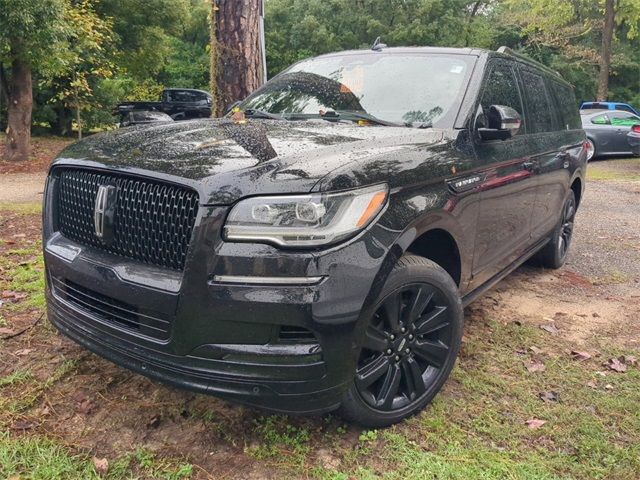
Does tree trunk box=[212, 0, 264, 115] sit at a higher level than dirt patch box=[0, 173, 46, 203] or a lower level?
higher

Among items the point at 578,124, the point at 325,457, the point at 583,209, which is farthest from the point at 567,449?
the point at 583,209

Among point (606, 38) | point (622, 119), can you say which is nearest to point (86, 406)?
point (622, 119)

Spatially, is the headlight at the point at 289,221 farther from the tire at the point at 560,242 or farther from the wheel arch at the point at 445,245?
the tire at the point at 560,242

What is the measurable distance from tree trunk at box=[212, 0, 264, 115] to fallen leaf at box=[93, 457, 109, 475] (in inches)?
180

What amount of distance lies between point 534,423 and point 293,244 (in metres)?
1.63

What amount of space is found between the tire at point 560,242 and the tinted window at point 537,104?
1.03 metres

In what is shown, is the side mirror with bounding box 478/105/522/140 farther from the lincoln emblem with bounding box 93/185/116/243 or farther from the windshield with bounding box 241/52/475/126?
the lincoln emblem with bounding box 93/185/116/243

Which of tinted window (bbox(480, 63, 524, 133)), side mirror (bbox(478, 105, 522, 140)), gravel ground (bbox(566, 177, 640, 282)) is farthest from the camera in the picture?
gravel ground (bbox(566, 177, 640, 282))

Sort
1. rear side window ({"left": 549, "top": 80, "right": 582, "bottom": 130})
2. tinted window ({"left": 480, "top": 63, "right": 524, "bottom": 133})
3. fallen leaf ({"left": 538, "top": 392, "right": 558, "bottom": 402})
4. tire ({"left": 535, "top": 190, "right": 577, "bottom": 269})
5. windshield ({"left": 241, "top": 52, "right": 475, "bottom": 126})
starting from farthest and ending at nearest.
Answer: tire ({"left": 535, "top": 190, "right": 577, "bottom": 269}) < rear side window ({"left": 549, "top": 80, "right": 582, "bottom": 130}) < tinted window ({"left": 480, "top": 63, "right": 524, "bottom": 133}) < windshield ({"left": 241, "top": 52, "right": 475, "bottom": 126}) < fallen leaf ({"left": 538, "top": 392, "right": 558, "bottom": 402})

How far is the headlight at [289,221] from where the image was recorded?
2166 millimetres

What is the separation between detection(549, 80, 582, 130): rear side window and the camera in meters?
5.26

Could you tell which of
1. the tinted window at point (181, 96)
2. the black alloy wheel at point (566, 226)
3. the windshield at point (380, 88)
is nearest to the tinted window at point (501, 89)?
the windshield at point (380, 88)

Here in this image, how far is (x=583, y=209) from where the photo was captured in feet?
31.0

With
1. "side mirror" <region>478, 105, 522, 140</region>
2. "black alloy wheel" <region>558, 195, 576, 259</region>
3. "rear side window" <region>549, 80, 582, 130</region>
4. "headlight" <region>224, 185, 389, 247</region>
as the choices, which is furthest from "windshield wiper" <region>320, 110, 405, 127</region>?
"black alloy wheel" <region>558, 195, 576, 259</region>
